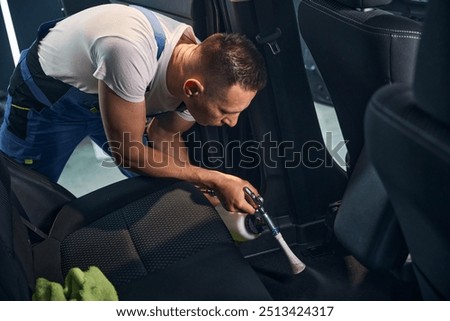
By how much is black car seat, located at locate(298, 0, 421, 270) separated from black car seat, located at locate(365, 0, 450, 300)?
26cm

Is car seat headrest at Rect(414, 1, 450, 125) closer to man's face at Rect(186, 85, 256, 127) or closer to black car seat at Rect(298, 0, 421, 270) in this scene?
black car seat at Rect(298, 0, 421, 270)

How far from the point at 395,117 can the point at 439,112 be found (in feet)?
0.20

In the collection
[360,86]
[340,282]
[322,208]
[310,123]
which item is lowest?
[340,282]

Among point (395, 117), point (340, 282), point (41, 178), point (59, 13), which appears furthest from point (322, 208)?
point (59, 13)

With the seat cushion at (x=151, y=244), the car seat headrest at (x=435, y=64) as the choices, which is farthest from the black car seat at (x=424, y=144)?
the seat cushion at (x=151, y=244)

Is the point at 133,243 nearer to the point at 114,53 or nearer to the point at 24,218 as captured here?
the point at 24,218

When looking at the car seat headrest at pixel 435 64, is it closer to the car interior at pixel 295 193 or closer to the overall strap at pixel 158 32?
the car interior at pixel 295 193

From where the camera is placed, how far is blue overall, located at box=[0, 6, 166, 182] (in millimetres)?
1680

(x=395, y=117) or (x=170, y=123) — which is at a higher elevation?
(x=395, y=117)

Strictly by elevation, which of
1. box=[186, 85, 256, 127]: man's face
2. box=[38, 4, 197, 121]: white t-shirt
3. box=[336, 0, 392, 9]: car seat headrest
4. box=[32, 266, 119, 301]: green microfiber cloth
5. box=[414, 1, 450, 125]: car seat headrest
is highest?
box=[414, 1, 450, 125]: car seat headrest

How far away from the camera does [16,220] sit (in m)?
1.32

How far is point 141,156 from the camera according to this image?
1568mm

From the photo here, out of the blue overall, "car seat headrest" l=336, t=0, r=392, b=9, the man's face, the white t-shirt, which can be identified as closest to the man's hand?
the man's face

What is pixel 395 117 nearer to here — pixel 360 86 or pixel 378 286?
pixel 360 86
